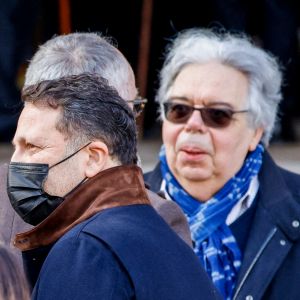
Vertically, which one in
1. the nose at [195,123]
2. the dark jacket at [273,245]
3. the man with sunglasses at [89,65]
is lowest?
the dark jacket at [273,245]

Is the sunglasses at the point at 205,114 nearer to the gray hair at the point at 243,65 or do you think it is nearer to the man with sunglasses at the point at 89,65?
the gray hair at the point at 243,65

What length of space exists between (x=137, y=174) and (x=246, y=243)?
1.41 m

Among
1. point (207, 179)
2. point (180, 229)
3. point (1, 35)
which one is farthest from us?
point (1, 35)

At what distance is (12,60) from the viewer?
5.64 m

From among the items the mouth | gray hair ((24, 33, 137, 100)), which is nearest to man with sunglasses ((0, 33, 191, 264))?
gray hair ((24, 33, 137, 100))

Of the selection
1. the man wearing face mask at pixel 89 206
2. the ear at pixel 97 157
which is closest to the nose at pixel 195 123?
the man wearing face mask at pixel 89 206

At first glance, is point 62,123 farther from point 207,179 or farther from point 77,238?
point 207,179

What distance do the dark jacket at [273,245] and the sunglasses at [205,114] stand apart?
26 cm

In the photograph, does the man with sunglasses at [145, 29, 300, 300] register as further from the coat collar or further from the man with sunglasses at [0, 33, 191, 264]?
the man with sunglasses at [0, 33, 191, 264]

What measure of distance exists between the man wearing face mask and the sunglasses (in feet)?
4.78

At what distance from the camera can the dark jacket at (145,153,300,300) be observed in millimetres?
3545

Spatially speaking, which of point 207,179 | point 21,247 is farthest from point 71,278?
point 207,179

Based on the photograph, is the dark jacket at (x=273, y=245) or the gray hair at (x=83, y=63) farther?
the dark jacket at (x=273, y=245)

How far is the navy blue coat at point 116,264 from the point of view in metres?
2.11
